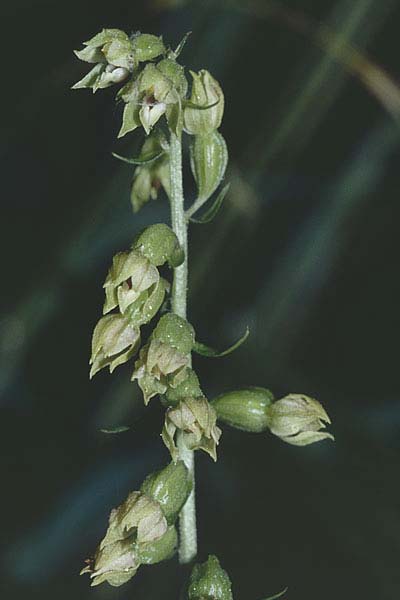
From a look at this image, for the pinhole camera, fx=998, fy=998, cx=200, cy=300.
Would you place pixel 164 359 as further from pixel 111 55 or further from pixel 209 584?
pixel 111 55

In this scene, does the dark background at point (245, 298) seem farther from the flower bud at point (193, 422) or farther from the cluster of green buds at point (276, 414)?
the flower bud at point (193, 422)

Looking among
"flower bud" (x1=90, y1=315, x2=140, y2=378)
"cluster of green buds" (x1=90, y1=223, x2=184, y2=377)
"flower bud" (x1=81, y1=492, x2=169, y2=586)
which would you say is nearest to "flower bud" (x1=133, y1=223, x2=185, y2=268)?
"cluster of green buds" (x1=90, y1=223, x2=184, y2=377)

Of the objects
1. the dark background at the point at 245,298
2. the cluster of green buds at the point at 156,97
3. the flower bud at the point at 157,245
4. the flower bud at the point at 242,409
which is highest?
the cluster of green buds at the point at 156,97

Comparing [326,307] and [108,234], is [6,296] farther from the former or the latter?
[326,307]

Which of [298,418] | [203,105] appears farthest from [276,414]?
[203,105]

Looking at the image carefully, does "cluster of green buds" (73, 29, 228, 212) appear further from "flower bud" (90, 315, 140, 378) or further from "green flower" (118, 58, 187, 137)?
"flower bud" (90, 315, 140, 378)

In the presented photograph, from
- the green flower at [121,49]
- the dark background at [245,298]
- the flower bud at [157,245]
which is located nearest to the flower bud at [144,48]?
the green flower at [121,49]
